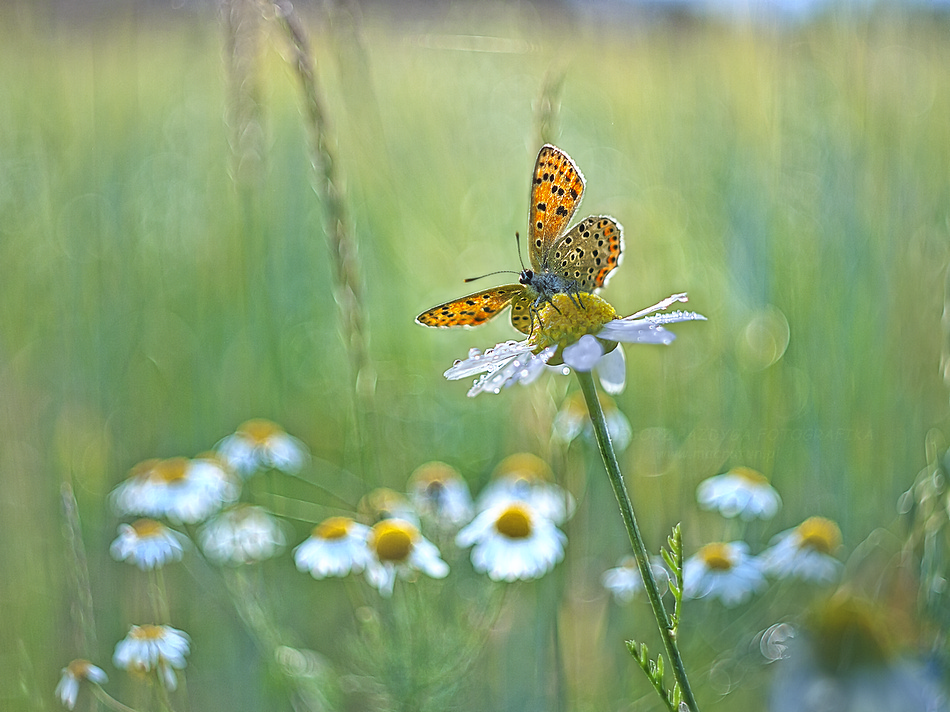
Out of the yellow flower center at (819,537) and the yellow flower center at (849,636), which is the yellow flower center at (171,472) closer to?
the yellow flower center at (819,537)

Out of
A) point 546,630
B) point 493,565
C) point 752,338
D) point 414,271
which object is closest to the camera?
point 493,565

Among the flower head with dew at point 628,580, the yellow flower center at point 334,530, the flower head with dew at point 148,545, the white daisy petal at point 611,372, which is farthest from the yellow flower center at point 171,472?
the white daisy petal at point 611,372

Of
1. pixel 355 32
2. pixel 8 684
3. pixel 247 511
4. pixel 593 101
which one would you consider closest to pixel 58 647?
pixel 8 684

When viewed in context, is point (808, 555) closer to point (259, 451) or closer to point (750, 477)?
point (750, 477)

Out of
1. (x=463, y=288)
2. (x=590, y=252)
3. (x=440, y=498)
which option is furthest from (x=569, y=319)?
(x=463, y=288)

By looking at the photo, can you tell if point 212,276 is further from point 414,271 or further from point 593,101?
point 593,101

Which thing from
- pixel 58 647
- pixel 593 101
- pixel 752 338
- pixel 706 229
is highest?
pixel 593 101
